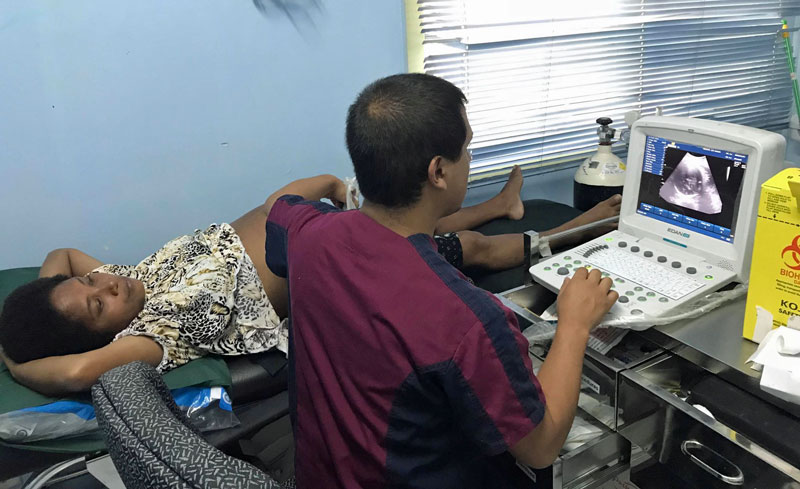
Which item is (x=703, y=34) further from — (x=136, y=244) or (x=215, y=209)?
(x=136, y=244)

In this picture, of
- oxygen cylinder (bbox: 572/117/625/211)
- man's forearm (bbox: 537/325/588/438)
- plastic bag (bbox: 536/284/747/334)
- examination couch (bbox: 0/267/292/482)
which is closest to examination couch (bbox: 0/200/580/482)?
examination couch (bbox: 0/267/292/482)

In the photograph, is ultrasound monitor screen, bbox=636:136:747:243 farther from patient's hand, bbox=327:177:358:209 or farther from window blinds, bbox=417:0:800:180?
patient's hand, bbox=327:177:358:209

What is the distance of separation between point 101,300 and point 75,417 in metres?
0.33

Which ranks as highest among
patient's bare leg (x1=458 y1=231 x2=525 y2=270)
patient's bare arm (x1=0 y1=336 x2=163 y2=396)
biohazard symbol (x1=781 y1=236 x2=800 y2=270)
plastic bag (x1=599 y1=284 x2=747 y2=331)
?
biohazard symbol (x1=781 y1=236 x2=800 y2=270)

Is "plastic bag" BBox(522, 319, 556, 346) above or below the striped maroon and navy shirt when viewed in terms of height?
below

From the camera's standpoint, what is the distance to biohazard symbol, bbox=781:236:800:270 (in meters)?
0.99

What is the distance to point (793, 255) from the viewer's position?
1.00m

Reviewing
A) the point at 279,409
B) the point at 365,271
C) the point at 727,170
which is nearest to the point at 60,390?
the point at 279,409

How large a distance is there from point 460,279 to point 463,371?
14cm

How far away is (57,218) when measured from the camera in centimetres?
187

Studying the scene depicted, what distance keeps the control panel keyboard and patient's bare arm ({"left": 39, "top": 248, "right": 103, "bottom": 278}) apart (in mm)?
1349

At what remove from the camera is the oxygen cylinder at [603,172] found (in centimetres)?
205

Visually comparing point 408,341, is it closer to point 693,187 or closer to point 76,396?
point 693,187

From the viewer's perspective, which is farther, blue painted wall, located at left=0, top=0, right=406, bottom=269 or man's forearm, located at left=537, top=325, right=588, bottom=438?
blue painted wall, located at left=0, top=0, right=406, bottom=269
